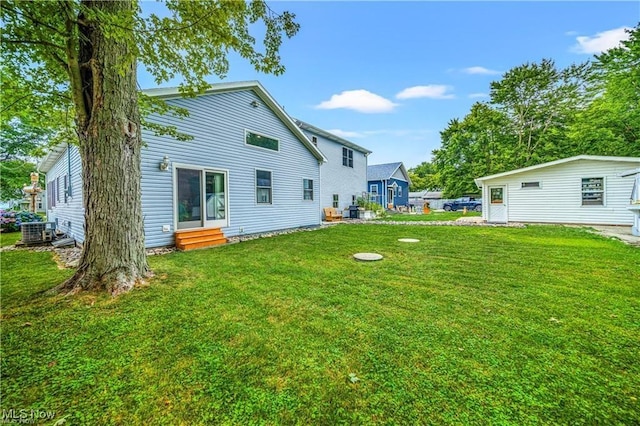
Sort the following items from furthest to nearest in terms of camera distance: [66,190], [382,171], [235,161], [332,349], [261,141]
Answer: [382,171] → [261,141] → [66,190] → [235,161] → [332,349]

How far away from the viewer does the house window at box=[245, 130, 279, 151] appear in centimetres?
902

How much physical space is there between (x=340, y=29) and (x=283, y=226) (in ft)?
27.3

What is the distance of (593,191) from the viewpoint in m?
11.0

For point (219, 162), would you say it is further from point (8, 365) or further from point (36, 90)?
point (8, 365)

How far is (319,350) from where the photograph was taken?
220cm

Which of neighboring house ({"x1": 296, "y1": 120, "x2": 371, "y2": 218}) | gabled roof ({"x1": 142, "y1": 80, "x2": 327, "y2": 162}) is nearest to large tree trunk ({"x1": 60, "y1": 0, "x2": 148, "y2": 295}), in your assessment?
gabled roof ({"x1": 142, "y1": 80, "x2": 327, "y2": 162})

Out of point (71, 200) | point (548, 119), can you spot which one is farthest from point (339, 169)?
point (548, 119)

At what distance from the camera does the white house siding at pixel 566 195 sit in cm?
1040

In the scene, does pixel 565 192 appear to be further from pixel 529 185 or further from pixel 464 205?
pixel 464 205

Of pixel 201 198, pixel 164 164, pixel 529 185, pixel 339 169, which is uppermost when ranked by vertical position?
pixel 339 169

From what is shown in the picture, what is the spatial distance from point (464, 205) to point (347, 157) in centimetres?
1521

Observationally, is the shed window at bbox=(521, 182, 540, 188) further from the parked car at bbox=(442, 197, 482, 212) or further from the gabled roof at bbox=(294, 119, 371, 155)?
the parked car at bbox=(442, 197, 482, 212)

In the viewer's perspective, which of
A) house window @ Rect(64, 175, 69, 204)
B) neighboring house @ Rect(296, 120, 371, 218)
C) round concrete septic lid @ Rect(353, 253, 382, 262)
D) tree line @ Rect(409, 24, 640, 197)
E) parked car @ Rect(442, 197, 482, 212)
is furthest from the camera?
parked car @ Rect(442, 197, 482, 212)

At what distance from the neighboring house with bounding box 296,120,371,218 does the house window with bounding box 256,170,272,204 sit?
6.25 metres
